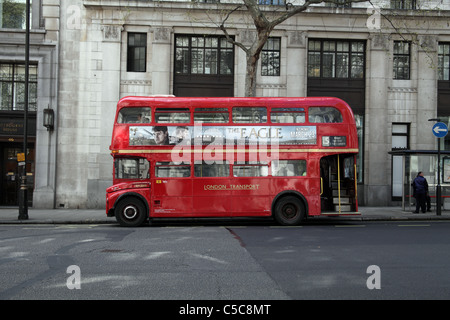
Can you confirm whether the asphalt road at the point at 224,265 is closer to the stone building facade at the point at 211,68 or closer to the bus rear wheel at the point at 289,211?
the bus rear wheel at the point at 289,211

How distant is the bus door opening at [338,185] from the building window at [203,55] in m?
8.63

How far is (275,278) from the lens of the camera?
21.8 feet

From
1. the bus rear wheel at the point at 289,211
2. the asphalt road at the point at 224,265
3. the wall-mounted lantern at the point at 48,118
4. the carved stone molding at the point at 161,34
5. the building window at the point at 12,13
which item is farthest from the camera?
the carved stone molding at the point at 161,34

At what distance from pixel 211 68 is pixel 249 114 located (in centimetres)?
800

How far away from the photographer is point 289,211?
14492 mm

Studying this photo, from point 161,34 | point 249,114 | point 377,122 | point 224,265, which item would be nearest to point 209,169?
point 249,114

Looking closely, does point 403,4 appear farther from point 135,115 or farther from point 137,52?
point 135,115

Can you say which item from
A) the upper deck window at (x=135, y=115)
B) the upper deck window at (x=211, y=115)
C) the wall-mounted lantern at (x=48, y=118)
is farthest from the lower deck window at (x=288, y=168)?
the wall-mounted lantern at (x=48, y=118)

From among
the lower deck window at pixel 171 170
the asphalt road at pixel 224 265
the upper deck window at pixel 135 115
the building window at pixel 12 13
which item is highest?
the building window at pixel 12 13

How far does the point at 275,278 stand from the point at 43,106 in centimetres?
1724

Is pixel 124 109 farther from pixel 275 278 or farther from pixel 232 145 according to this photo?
pixel 275 278

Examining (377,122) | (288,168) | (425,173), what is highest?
(377,122)

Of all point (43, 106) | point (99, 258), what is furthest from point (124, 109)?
point (43, 106)

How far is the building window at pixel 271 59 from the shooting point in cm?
2148
